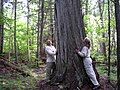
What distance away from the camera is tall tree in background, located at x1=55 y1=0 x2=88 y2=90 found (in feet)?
28.4

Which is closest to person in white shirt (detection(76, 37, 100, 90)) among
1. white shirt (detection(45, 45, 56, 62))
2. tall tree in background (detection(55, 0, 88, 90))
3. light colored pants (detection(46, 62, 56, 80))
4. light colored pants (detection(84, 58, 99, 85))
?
light colored pants (detection(84, 58, 99, 85))

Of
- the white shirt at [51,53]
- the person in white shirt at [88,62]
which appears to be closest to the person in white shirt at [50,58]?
the white shirt at [51,53]

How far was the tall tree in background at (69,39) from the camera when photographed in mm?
8656

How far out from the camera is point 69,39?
8.80 metres

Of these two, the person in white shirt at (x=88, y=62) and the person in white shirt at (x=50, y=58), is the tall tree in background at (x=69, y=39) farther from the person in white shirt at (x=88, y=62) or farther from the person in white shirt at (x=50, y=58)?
the person in white shirt at (x=50, y=58)

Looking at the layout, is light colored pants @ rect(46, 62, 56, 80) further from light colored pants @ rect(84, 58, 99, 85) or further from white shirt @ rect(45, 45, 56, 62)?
light colored pants @ rect(84, 58, 99, 85)

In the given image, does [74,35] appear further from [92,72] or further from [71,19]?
[92,72]

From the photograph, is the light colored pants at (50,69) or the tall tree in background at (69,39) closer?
the tall tree in background at (69,39)

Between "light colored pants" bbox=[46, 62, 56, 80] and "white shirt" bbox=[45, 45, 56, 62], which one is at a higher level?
"white shirt" bbox=[45, 45, 56, 62]

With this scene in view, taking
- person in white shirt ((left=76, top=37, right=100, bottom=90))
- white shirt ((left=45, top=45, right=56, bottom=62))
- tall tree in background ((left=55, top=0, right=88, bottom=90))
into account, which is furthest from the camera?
white shirt ((left=45, top=45, right=56, bottom=62))

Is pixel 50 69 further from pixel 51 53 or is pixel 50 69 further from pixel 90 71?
pixel 90 71

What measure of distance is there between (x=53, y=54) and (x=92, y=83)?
6.40 feet

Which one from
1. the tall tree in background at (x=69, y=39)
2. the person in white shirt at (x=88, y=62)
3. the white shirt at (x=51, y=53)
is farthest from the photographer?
the white shirt at (x=51, y=53)

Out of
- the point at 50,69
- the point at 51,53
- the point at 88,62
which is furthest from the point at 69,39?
the point at 50,69
